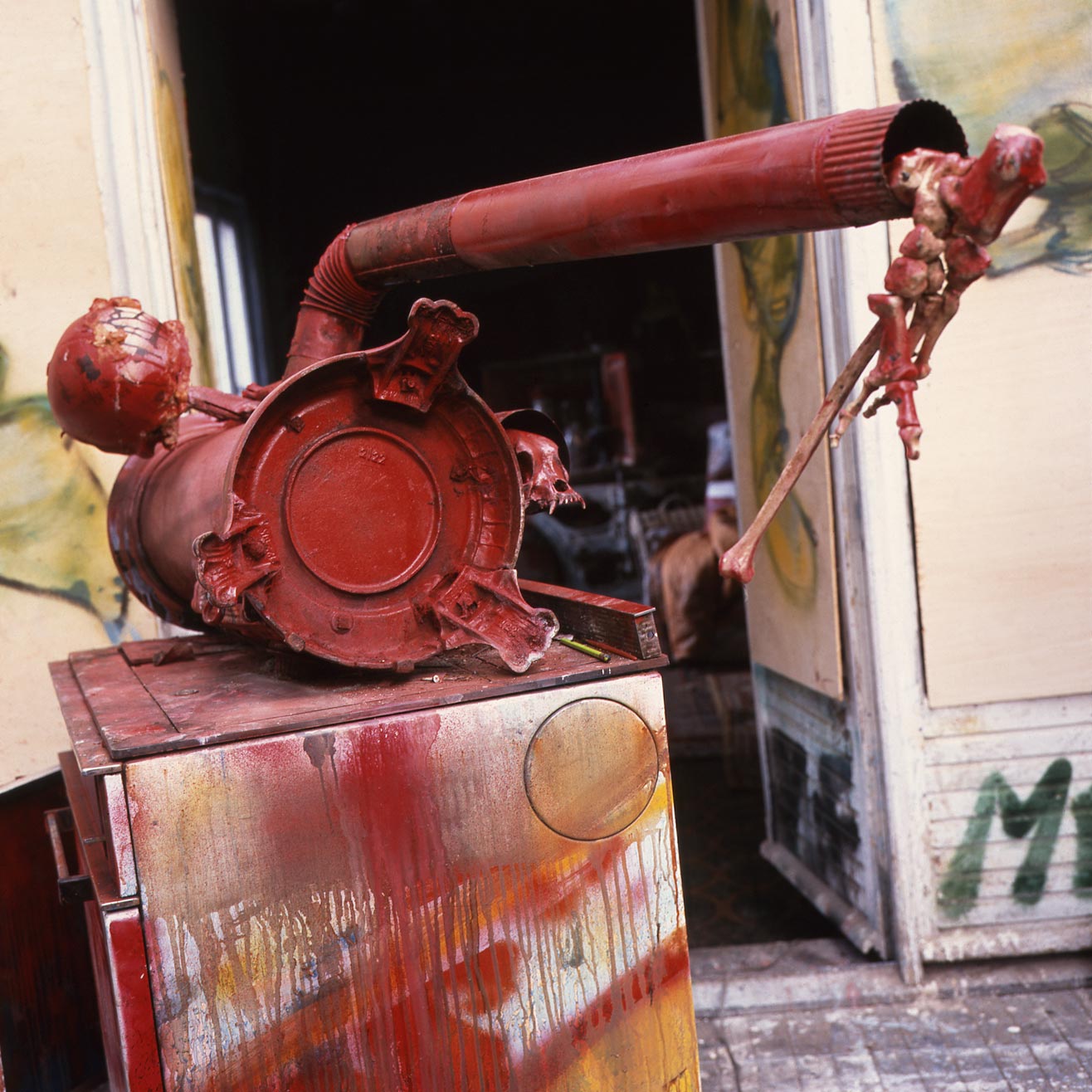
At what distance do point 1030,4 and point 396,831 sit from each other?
115 inches

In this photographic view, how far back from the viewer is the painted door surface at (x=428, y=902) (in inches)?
75.2

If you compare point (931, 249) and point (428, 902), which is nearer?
point (931, 249)

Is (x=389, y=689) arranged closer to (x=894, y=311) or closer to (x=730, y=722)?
(x=894, y=311)

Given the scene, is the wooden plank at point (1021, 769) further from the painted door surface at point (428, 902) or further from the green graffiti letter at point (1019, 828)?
the painted door surface at point (428, 902)

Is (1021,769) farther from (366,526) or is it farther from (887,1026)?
(366,526)

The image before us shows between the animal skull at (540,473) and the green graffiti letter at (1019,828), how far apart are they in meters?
1.82

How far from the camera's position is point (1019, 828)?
11.3 feet

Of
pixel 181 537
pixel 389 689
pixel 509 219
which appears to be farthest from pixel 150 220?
pixel 389 689

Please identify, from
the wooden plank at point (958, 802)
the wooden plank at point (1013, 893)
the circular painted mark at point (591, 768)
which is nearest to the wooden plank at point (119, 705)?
the circular painted mark at point (591, 768)

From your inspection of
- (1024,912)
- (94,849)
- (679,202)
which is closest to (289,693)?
(94,849)

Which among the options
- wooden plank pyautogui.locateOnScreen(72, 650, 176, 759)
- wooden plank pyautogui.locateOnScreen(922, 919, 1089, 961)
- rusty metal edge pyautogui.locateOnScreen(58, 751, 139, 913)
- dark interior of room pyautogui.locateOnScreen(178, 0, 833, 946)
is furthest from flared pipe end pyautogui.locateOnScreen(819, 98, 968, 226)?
dark interior of room pyautogui.locateOnScreen(178, 0, 833, 946)

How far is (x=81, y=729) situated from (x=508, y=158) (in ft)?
23.3

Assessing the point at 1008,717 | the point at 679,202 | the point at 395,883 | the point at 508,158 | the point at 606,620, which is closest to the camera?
the point at 679,202

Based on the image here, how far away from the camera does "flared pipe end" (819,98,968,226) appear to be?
1.66 metres
